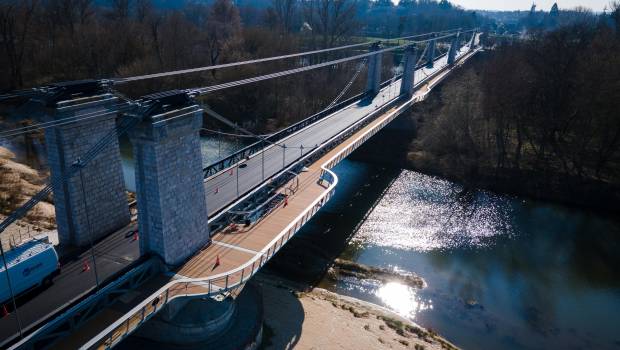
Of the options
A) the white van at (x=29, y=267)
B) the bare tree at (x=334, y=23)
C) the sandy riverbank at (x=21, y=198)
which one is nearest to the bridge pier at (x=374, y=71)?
the bare tree at (x=334, y=23)

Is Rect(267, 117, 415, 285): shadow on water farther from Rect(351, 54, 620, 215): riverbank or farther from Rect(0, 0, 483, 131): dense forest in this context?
Rect(0, 0, 483, 131): dense forest

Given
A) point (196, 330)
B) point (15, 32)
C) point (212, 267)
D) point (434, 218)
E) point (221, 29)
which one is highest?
point (221, 29)

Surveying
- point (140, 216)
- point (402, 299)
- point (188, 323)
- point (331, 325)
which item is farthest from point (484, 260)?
point (140, 216)

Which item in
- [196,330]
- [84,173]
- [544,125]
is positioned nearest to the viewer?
[196,330]

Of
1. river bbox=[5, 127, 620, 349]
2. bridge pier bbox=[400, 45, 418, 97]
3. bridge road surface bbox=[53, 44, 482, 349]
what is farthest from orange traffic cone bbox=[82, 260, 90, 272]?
bridge pier bbox=[400, 45, 418, 97]

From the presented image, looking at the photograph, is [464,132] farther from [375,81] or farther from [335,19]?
[335,19]

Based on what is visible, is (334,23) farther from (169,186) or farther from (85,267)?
(85,267)

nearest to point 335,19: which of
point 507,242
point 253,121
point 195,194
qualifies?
point 253,121

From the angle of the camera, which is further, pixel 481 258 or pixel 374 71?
pixel 374 71
